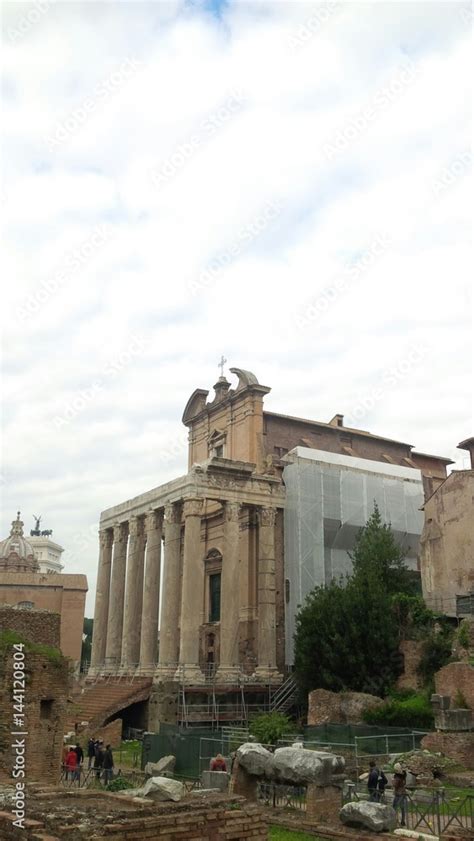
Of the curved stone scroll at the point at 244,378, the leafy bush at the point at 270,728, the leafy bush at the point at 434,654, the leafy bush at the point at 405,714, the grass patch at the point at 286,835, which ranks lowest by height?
the grass patch at the point at 286,835

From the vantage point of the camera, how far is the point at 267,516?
35844 mm

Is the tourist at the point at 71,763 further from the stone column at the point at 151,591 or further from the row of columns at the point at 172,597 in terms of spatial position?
the stone column at the point at 151,591

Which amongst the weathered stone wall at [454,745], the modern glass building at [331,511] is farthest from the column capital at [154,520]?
the weathered stone wall at [454,745]

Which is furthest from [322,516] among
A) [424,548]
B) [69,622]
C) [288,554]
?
[69,622]

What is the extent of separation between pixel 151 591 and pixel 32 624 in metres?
19.7

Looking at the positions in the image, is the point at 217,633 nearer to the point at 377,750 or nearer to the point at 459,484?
the point at 459,484

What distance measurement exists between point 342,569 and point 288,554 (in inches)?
127

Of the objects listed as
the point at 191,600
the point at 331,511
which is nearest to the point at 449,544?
the point at 331,511

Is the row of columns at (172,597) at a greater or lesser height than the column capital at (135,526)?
lesser

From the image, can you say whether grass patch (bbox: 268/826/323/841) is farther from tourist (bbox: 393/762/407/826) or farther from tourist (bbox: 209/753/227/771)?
tourist (bbox: 209/753/227/771)

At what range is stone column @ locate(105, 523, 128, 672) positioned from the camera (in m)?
36.9

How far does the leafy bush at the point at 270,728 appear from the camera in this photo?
24.3m

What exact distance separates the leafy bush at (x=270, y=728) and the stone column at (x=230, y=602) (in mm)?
5107

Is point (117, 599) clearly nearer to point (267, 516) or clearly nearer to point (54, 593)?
point (54, 593)
